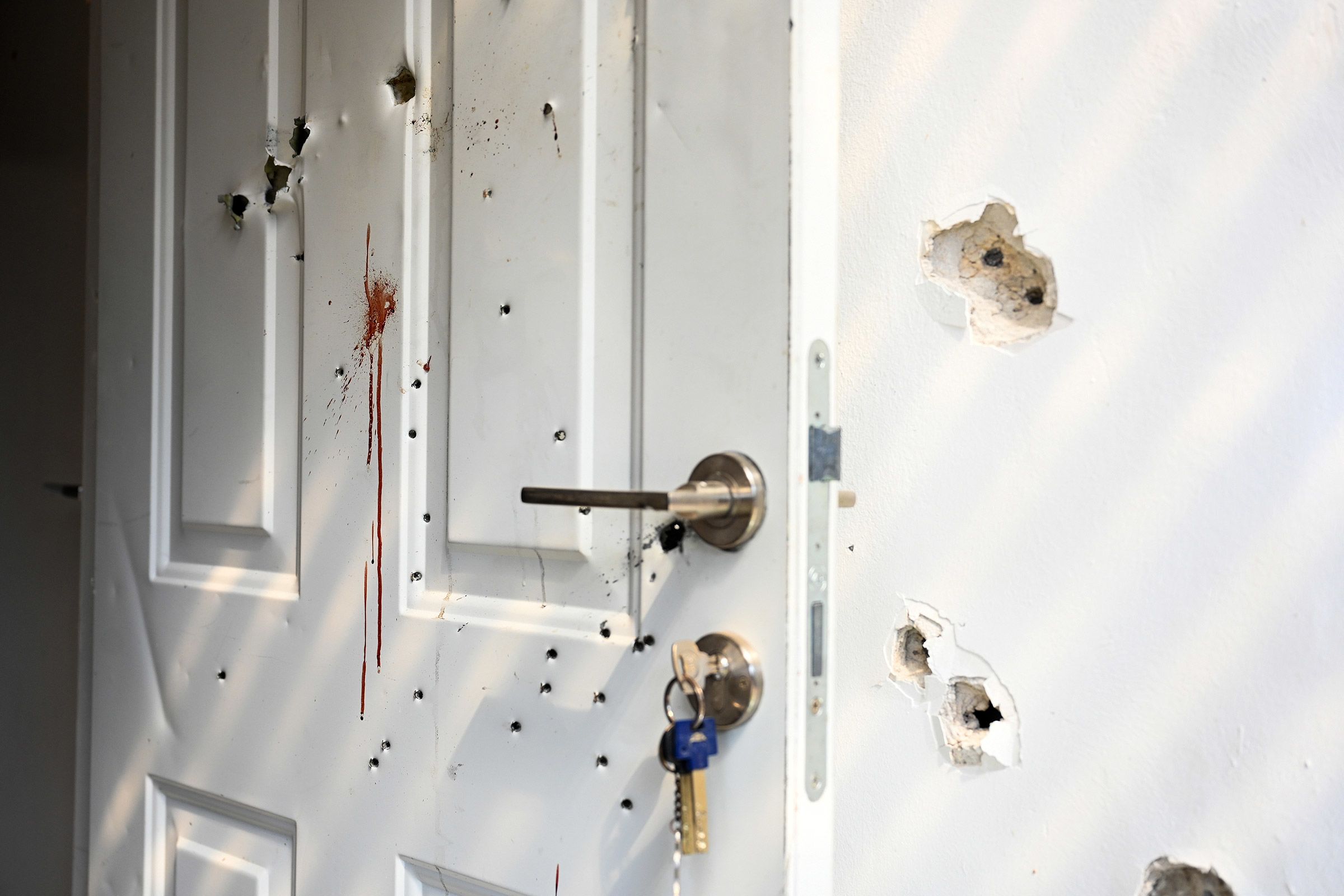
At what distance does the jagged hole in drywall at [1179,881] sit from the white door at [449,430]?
345 mm

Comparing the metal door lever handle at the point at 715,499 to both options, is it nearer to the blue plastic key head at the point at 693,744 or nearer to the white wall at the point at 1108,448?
the blue plastic key head at the point at 693,744

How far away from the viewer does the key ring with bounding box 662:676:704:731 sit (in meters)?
0.66

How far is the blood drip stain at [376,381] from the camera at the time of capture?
2.99 feet

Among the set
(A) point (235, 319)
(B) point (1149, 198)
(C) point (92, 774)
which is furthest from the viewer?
(C) point (92, 774)

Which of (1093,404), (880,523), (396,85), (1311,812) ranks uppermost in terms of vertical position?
(396,85)

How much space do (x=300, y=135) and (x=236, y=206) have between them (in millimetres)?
126

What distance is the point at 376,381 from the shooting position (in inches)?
36.1

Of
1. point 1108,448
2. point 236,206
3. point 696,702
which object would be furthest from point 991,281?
point 236,206

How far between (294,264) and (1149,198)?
2.68 feet

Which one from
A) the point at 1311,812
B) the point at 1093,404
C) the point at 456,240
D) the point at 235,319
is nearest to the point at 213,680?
the point at 235,319

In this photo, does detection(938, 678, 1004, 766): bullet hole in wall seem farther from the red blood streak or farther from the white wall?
the red blood streak

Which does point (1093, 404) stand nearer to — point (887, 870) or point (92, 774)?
point (887, 870)

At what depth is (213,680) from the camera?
107cm

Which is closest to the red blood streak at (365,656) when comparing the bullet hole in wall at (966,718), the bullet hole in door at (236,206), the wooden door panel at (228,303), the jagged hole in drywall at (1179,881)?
the wooden door panel at (228,303)
